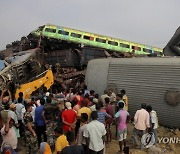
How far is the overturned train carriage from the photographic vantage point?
1580 centimetres

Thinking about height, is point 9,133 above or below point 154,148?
above

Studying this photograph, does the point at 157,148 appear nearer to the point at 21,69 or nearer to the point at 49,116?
the point at 49,116

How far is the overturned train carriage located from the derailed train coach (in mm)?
4145

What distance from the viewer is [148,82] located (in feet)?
41.9

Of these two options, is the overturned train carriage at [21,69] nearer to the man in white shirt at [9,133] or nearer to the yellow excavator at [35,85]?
the yellow excavator at [35,85]

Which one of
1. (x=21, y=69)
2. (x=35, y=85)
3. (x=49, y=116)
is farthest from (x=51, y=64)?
(x=49, y=116)

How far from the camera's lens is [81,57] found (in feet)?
65.7

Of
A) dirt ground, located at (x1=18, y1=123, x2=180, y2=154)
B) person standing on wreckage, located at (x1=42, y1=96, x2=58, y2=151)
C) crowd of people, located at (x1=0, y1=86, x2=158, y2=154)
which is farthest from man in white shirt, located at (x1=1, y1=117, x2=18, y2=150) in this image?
dirt ground, located at (x1=18, y1=123, x2=180, y2=154)

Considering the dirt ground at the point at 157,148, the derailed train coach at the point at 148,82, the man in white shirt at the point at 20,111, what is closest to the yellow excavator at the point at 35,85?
the derailed train coach at the point at 148,82

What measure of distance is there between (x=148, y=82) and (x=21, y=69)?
7.32m

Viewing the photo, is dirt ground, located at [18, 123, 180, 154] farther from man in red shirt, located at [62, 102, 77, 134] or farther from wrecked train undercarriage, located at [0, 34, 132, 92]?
wrecked train undercarriage, located at [0, 34, 132, 92]

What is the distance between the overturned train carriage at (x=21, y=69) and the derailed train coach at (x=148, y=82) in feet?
13.6

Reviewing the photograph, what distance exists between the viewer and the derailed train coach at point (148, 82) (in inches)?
476

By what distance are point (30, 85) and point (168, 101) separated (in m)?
6.53
